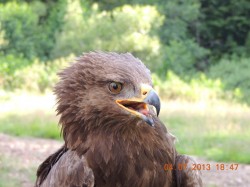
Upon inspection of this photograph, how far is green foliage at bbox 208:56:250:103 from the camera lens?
25177 millimetres

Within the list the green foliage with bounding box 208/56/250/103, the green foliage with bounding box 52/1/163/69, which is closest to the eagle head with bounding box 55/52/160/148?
the green foliage with bounding box 52/1/163/69

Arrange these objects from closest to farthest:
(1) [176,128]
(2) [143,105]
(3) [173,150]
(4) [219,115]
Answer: (2) [143,105], (3) [173,150], (1) [176,128], (4) [219,115]

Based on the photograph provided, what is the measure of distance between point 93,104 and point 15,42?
2567cm

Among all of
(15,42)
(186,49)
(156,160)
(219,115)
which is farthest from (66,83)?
(186,49)

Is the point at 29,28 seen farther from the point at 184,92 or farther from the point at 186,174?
the point at 186,174

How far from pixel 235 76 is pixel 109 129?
2493 cm

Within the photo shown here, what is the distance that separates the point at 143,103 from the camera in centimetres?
336

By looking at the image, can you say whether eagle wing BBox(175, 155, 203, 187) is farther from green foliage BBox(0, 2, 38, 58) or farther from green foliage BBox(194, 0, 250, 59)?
green foliage BBox(194, 0, 250, 59)

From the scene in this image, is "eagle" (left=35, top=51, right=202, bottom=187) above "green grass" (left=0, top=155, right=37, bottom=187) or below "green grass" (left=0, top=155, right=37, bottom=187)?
above

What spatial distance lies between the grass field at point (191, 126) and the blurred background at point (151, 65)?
0.02 m

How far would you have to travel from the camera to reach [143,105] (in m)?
3.39

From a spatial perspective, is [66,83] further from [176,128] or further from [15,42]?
[15,42]

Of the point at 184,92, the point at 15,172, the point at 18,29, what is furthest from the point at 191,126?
the point at 18,29

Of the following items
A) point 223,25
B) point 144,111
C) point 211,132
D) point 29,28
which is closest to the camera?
point 144,111
